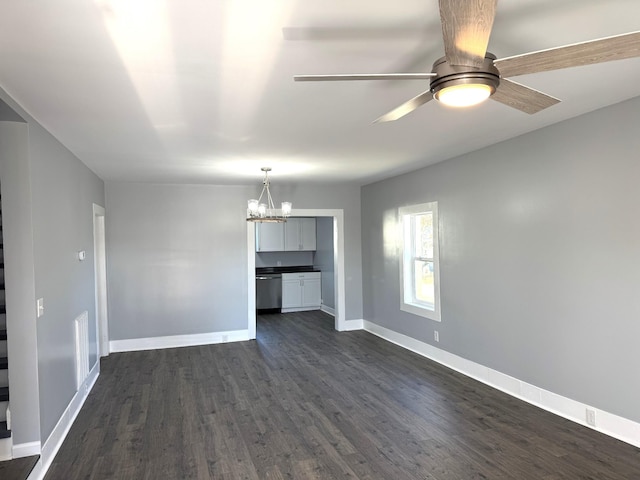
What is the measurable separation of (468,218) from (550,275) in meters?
1.17

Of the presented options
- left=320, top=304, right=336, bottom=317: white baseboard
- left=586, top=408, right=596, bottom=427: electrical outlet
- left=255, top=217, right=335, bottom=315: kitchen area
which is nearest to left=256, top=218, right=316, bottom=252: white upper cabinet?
Answer: left=255, top=217, right=335, bottom=315: kitchen area

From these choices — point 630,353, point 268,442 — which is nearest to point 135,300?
point 268,442

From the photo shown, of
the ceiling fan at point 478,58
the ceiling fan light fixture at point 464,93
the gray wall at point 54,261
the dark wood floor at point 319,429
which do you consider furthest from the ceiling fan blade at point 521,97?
the gray wall at point 54,261

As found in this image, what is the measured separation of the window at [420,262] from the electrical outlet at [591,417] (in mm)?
1983

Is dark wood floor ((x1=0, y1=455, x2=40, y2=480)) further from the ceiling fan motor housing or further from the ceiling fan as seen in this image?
the ceiling fan motor housing

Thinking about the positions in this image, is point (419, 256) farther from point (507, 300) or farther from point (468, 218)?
point (507, 300)

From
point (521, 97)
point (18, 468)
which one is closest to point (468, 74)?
point (521, 97)

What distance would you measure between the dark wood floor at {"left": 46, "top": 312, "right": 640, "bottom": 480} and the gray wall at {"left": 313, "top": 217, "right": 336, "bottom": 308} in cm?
330

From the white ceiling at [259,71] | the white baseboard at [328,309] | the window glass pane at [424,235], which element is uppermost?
the white ceiling at [259,71]

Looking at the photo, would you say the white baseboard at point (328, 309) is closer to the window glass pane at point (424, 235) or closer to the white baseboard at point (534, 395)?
the white baseboard at point (534, 395)

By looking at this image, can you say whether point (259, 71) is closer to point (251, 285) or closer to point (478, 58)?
point (478, 58)

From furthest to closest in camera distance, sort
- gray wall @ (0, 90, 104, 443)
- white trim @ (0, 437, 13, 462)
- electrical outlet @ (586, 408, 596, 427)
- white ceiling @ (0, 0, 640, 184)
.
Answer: electrical outlet @ (586, 408, 596, 427)
gray wall @ (0, 90, 104, 443)
white trim @ (0, 437, 13, 462)
white ceiling @ (0, 0, 640, 184)

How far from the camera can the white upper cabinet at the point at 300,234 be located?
9.09m

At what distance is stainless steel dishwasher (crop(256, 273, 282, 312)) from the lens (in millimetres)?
8820
